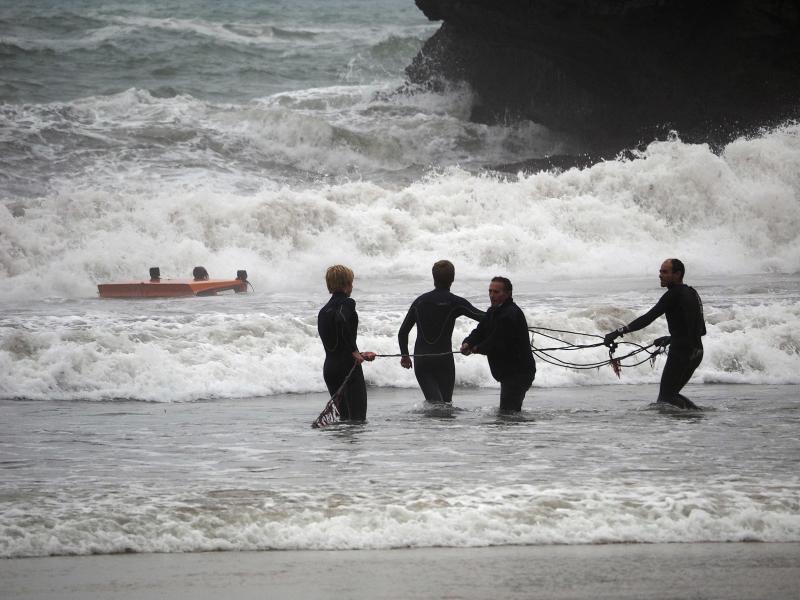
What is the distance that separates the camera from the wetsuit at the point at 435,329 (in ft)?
31.3

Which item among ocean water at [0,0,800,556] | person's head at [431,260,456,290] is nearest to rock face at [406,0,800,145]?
ocean water at [0,0,800,556]

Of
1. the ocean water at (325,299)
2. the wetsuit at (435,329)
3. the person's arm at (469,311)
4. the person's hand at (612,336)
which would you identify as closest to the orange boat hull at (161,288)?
the ocean water at (325,299)

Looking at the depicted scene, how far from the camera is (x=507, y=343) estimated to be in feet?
29.5

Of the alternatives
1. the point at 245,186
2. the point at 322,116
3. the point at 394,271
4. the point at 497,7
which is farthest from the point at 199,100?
the point at 394,271

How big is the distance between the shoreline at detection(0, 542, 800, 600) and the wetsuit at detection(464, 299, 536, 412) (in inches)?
133

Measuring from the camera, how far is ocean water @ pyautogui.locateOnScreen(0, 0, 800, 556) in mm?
6207

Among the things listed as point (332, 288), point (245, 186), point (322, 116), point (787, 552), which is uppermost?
point (322, 116)

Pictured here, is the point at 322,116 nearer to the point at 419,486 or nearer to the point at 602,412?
the point at 602,412

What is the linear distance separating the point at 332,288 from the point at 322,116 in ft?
95.8

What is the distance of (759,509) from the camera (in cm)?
605

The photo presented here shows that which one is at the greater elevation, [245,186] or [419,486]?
[245,186]

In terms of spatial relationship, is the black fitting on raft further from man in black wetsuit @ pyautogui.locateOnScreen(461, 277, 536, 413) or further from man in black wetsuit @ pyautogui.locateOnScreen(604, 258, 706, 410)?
man in black wetsuit @ pyautogui.locateOnScreen(604, 258, 706, 410)

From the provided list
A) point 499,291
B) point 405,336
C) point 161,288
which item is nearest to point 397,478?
point 499,291

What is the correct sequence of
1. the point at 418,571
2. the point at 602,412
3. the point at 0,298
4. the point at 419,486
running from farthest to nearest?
the point at 0,298 < the point at 602,412 < the point at 419,486 < the point at 418,571
